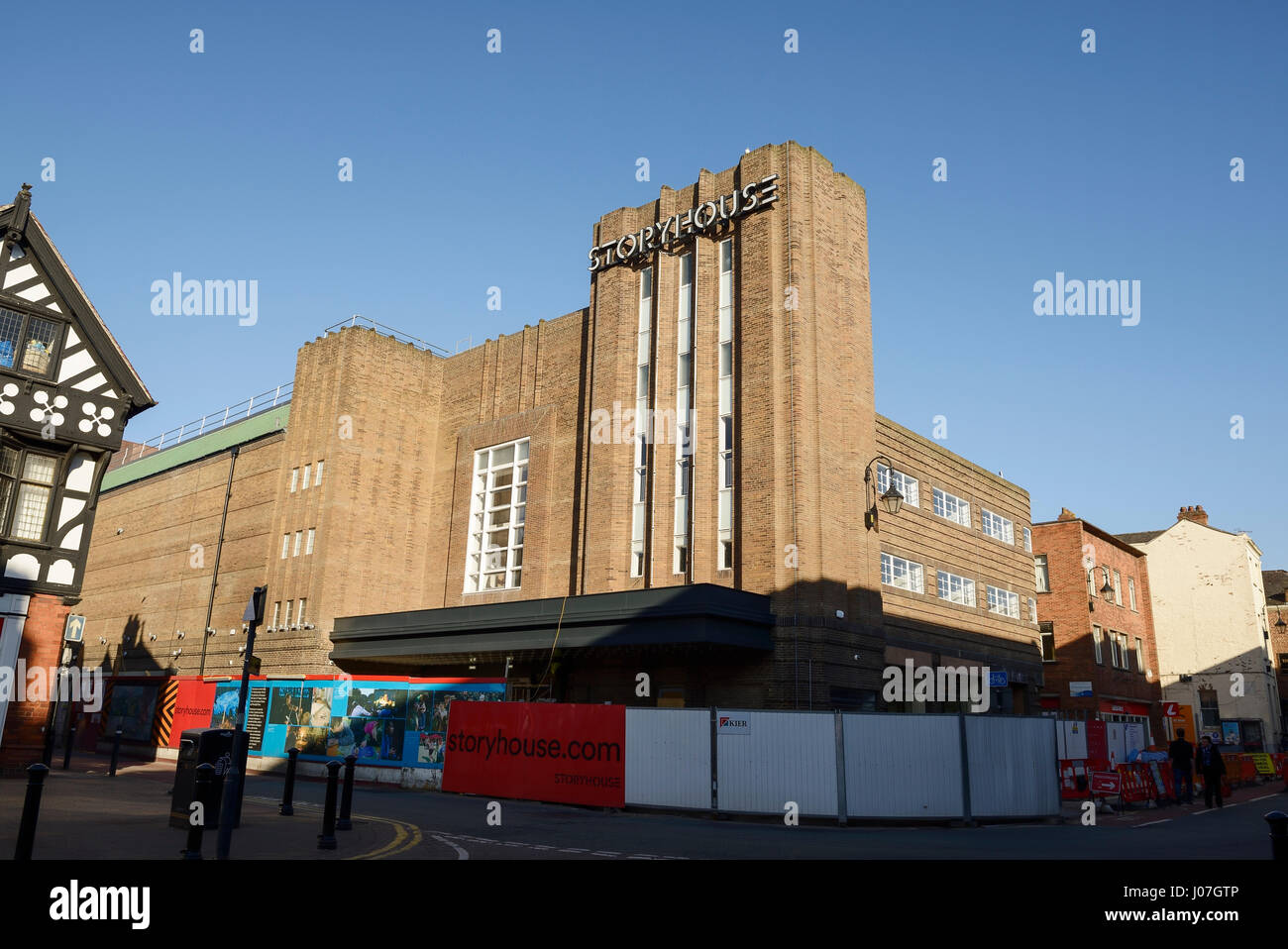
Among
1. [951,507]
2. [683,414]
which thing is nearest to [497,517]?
[683,414]

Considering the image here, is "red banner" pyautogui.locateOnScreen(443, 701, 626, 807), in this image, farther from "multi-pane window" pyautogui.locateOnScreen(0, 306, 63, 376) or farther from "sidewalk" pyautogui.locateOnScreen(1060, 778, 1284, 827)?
"multi-pane window" pyautogui.locateOnScreen(0, 306, 63, 376)

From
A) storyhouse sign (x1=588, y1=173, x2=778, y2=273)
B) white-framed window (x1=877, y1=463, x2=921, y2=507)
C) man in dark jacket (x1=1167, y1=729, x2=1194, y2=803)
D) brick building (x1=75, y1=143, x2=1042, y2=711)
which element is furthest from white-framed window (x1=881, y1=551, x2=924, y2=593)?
storyhouse sign (x1=588, y1=173, x2=778, y2=273)

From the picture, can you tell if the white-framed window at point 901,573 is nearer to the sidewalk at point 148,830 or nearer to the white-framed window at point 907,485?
the white-framed window at point 907,485

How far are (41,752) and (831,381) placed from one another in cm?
2338

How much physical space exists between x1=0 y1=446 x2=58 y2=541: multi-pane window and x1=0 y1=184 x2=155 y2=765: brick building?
2cm

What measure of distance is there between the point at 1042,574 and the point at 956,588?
11983mm

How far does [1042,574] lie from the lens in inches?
1877

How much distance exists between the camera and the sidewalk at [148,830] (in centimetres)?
1084

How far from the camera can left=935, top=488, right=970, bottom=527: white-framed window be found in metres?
38.4

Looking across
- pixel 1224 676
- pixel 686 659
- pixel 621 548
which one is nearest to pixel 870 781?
pixel 686 659

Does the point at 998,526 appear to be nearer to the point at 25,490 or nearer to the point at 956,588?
the point at 956,588

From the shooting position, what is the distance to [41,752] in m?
22.0

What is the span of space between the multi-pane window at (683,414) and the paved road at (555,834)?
10230mm

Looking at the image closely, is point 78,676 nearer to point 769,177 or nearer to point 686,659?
point 686,659
